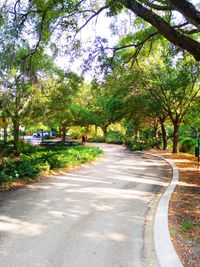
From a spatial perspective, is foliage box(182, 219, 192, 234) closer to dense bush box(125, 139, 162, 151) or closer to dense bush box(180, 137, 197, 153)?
dense bush box(180, 137, 197, 153)

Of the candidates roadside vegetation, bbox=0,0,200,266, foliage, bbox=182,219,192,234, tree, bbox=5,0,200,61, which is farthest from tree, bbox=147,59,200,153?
foliage, bbox=182,219,192,234

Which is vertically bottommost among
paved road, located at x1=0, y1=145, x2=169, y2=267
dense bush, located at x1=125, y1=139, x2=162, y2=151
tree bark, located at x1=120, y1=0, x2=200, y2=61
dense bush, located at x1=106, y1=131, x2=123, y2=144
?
paved road, located at x1=0, y1=145, x2=169, y2=267

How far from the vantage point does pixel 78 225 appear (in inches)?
236

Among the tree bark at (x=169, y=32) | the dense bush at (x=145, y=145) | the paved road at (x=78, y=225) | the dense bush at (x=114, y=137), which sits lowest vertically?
the paved road at (x=78, y=225)

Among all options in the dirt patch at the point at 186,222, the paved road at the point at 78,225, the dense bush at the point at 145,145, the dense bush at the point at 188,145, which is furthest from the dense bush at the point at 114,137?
the dirt patch at the point at 186,222

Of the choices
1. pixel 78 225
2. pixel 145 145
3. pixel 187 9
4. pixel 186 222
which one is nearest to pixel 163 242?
pixel 186 222

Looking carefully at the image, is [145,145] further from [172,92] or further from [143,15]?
[143,15]

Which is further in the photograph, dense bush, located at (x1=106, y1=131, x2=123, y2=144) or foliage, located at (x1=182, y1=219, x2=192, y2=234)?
dense bush, located at (x1=106, y1=131, x2=123, y2=144)

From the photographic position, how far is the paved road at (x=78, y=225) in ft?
14.7

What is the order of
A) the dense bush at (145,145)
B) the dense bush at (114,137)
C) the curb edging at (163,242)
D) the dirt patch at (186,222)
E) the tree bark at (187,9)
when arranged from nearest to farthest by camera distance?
the curb edging at (163,242)
the dirt patch at (186,222)
the tree bark at (187,9)
the dense bush at (145,145)
the dense bush at (114,137)

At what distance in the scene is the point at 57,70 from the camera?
54.7 feet

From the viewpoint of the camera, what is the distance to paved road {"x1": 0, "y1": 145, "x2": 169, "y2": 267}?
4.47 meters

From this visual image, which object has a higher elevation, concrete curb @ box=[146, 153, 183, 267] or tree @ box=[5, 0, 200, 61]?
tree @ box=[5, 0, 200, 61]

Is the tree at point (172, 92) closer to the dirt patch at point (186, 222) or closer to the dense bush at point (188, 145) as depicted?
the dense bush at point (188, 145)
